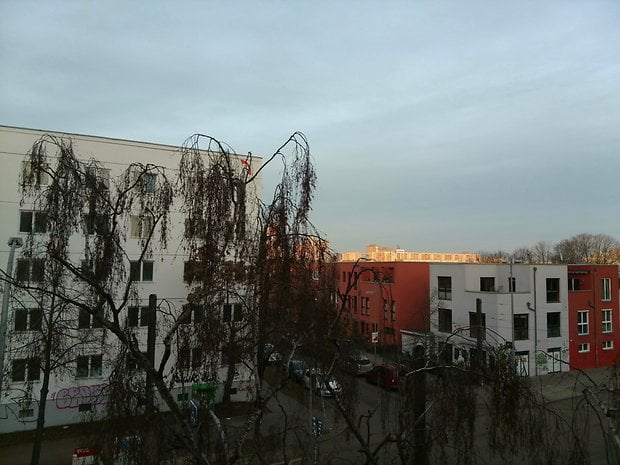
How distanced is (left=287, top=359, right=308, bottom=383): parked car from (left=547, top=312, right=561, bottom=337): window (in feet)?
96.8

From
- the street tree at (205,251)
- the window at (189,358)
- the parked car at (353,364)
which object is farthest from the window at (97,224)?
the parked car at (353,364)

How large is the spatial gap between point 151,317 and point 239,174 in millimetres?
2366

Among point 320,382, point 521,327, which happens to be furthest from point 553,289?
point 320,382

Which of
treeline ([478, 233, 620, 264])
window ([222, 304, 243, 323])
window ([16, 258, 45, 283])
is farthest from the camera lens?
treeline ([478, 233, 620, 264])

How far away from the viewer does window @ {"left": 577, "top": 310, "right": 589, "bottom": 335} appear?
107ft

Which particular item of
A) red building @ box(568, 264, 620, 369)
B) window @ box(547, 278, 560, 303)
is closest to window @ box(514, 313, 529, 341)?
window @ box(547, 278, 560, 303)

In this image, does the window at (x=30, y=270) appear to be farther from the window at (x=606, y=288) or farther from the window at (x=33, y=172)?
the window at (x=606, y=288)

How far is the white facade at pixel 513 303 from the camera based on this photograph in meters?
29.5

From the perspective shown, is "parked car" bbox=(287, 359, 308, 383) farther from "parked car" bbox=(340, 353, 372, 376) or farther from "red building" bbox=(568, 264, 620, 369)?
"red building" bbox=(568, 264, 620, 369)

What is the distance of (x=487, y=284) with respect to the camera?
3378 centimetres

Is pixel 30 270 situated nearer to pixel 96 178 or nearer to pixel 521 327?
pixel 96 178

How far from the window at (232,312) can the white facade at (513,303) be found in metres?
25.4

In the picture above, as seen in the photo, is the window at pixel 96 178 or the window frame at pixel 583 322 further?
the window frame at pixel 583 322

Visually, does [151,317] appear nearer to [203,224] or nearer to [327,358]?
[203,224]
